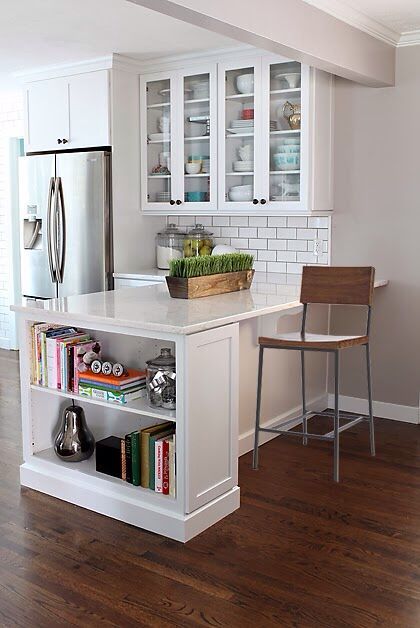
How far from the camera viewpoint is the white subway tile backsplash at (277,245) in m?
5.00

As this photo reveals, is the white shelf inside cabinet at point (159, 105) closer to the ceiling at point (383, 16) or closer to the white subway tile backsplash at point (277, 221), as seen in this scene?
the white subway tile backsplash at point (277, 221)

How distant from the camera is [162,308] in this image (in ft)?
11.0

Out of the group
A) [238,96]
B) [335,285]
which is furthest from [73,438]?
[238,96]

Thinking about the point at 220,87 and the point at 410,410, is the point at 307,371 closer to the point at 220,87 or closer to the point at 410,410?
the point at 410,410

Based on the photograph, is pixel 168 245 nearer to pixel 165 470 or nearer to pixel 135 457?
pixel 135 457

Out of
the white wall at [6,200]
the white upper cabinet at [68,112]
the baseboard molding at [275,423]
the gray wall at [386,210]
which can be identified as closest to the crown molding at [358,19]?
the gray wall at [386,210]

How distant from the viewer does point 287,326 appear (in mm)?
4238

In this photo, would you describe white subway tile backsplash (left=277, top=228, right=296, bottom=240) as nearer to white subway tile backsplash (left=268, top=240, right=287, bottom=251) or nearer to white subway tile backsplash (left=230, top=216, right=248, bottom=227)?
white subway tile backsplash (left=268, top=240, right=287, bottom=251)

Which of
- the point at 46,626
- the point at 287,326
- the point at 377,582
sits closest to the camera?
the point at 46,626

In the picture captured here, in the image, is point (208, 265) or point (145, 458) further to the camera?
point (208, 265)

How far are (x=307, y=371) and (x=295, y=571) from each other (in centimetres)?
201

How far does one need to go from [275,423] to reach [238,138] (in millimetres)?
1858

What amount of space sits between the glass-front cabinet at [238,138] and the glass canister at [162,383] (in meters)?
1.79

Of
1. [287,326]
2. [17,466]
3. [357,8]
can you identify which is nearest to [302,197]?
[287,326]
